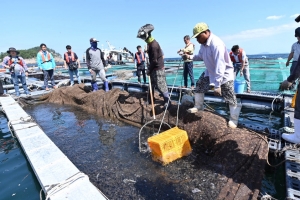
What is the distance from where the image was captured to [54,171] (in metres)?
2.73

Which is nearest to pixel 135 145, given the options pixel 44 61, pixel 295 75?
pixel 295 75

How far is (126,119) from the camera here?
5.82 meters

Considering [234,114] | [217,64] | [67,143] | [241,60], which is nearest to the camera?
[217,64]

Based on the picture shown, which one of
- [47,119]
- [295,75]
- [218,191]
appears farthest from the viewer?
[47,119]

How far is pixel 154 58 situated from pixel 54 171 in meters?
3.30

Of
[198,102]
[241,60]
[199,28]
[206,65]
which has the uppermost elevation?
[199,28]

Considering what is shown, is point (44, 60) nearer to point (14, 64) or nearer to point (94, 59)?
point (14, 64)

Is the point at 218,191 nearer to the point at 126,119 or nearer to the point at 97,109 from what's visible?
the point at 126,119

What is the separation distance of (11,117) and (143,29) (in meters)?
4.57

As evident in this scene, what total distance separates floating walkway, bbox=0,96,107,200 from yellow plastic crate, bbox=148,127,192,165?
125 cm

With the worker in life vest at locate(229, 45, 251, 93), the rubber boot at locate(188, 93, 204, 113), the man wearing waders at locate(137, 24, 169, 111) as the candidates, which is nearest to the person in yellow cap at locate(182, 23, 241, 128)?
the rubber boot at locate(188, 93, 204, 113)

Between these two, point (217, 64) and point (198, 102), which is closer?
point (217, 64)

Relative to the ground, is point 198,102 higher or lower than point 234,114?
higher

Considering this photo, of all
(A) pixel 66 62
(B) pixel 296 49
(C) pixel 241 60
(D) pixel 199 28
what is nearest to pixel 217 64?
(D) pixel 199 28
